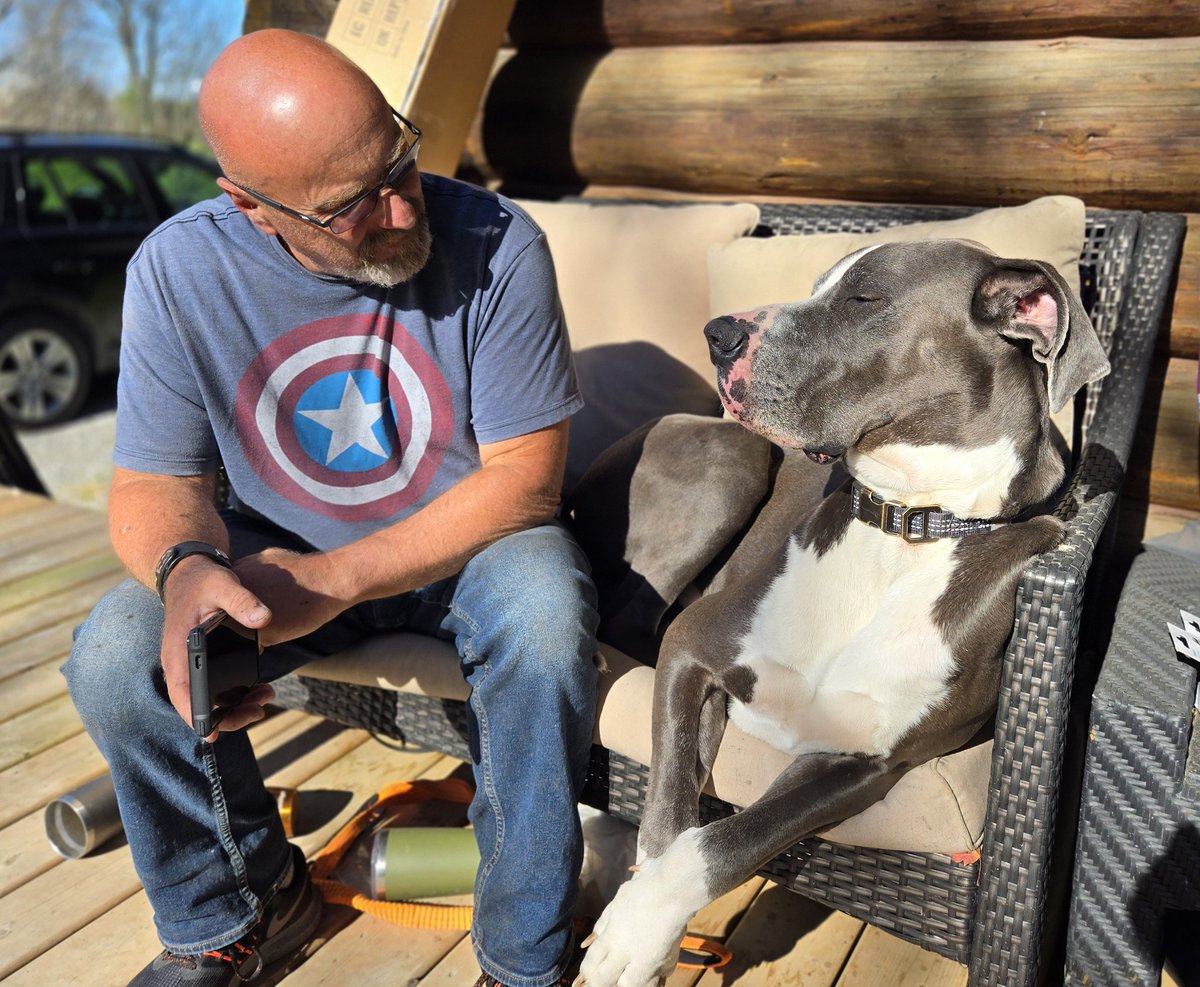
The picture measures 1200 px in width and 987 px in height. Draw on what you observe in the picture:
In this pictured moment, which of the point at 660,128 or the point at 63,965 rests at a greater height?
the point at 660,128

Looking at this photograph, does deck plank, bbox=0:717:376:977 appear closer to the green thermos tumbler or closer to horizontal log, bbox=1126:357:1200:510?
the green thermos tumbler

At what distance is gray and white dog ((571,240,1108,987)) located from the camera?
1.66 meters

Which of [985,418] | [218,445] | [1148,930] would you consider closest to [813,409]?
[985,418]

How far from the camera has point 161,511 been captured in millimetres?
1896

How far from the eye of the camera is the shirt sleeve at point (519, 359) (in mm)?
1976

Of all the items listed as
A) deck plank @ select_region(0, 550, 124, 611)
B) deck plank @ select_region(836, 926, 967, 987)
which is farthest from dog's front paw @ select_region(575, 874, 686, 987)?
deck plank @ select_region(0, 550, 124, 611)

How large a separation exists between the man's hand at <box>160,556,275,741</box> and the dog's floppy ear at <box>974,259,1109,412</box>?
124 cm

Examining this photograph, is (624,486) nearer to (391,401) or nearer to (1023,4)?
(391,401)

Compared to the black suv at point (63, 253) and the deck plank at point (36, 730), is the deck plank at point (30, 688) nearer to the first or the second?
the deck plank at point (36, 730)

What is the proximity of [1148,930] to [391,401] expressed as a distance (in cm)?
154

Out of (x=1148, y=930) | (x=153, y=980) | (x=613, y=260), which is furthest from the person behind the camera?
(x=613, y=260)

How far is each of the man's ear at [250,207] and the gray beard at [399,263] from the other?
16 cm

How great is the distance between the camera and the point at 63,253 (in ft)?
21.7

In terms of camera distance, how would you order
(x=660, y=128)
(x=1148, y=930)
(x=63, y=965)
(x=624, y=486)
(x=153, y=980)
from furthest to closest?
1. (x=660, y=128)
2. (x=624, y=486)
3. (x=63, y=965)
4. (x=153, y=980)
5. (x=1148, y=930)
